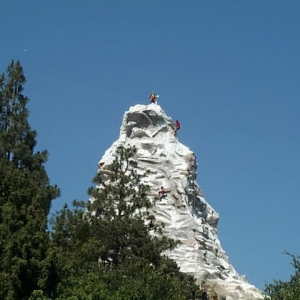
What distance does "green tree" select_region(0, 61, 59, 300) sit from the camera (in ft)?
72.1

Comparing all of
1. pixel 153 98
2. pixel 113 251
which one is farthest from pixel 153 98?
pixel 113 251

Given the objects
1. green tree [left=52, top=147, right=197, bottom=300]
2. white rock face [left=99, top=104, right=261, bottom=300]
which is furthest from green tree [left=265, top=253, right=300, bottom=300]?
white rock face [left=99, top=104, right=261, bottom=300]

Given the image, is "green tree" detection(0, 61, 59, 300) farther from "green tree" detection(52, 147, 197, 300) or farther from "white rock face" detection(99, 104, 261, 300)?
"white rock face" detection(99, 104, 261, 300)

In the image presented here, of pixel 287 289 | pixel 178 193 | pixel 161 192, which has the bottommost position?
pixel 287 289

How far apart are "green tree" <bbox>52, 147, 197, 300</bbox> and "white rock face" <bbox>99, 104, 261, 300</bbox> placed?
1684 centimetres

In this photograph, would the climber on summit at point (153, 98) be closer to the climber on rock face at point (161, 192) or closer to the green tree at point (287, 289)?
the climber on rock face at point (161, 192)

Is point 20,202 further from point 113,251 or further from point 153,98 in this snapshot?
point 153,98

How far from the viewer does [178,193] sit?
59156 millimetres

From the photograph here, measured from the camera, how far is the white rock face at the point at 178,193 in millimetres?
53406

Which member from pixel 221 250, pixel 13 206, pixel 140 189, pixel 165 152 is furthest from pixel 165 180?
pixel 13 206

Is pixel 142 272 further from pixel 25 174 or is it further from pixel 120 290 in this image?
pixel 25 174

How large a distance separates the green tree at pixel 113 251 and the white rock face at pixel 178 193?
16844 mm

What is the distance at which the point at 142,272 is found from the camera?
2859 cm

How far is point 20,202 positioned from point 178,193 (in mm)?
A: 34966
